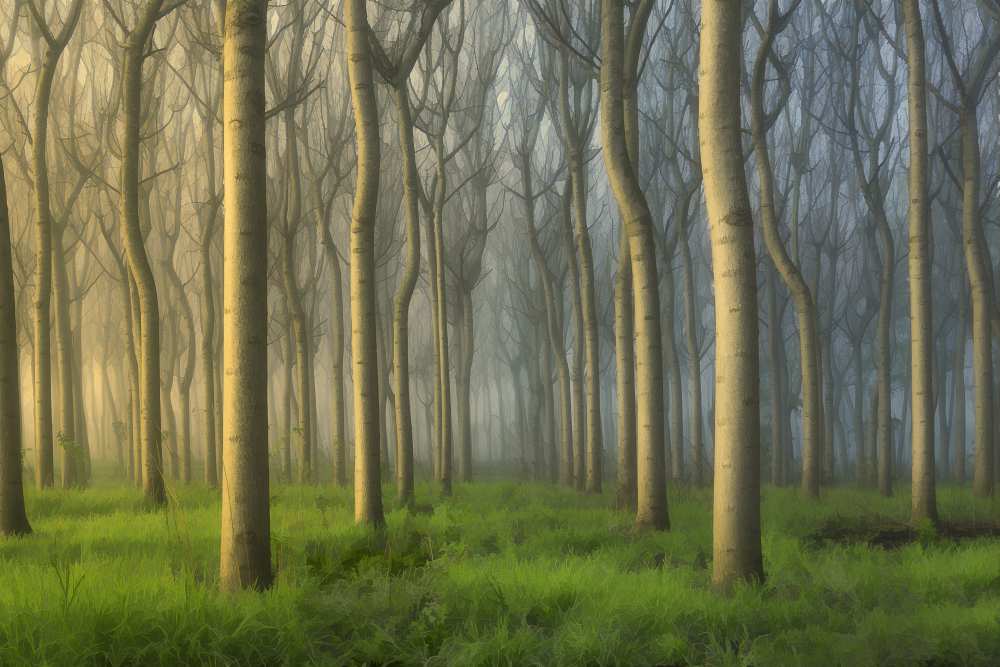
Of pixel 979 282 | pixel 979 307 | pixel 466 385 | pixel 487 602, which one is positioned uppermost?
pixel 979 282

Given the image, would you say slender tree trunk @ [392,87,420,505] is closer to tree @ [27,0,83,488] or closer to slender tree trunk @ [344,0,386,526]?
slender tree trunk @ [344,0,386,526]

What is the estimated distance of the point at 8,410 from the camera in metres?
7.02

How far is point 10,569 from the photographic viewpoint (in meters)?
5.52

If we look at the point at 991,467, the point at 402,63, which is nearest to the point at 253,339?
the point at 402,63

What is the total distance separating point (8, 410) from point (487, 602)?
181 inches

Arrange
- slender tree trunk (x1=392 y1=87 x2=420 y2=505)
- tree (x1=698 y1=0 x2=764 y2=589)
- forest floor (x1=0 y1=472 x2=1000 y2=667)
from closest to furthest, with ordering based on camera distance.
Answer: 1. forest floor (x1=0 y1=472 x2=1000 y2=667)
2. tree (x1=698 y1=0 x2=764 y2=589)
3. slender tree trunk (x1=392 y1=87 x2=420 y2=505)

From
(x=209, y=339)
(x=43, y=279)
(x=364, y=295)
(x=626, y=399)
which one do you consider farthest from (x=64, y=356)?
(x=626, y=399)

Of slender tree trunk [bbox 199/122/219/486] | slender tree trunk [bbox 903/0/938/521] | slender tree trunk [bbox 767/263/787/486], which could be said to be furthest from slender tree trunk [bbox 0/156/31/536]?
slender tree trunk [bbox 767/263/787/486]

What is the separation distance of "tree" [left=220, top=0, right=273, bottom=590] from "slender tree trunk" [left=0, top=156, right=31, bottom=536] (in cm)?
309

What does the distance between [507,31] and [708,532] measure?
1231 centimetres

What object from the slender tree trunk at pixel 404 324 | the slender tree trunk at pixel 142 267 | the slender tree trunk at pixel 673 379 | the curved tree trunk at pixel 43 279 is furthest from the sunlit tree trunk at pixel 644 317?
the slender tree trunk at pixel 673 379

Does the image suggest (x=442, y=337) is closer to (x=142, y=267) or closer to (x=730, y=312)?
(x=142, y=267)

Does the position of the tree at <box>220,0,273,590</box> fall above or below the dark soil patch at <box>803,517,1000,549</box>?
above

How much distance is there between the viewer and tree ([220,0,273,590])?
489cm
